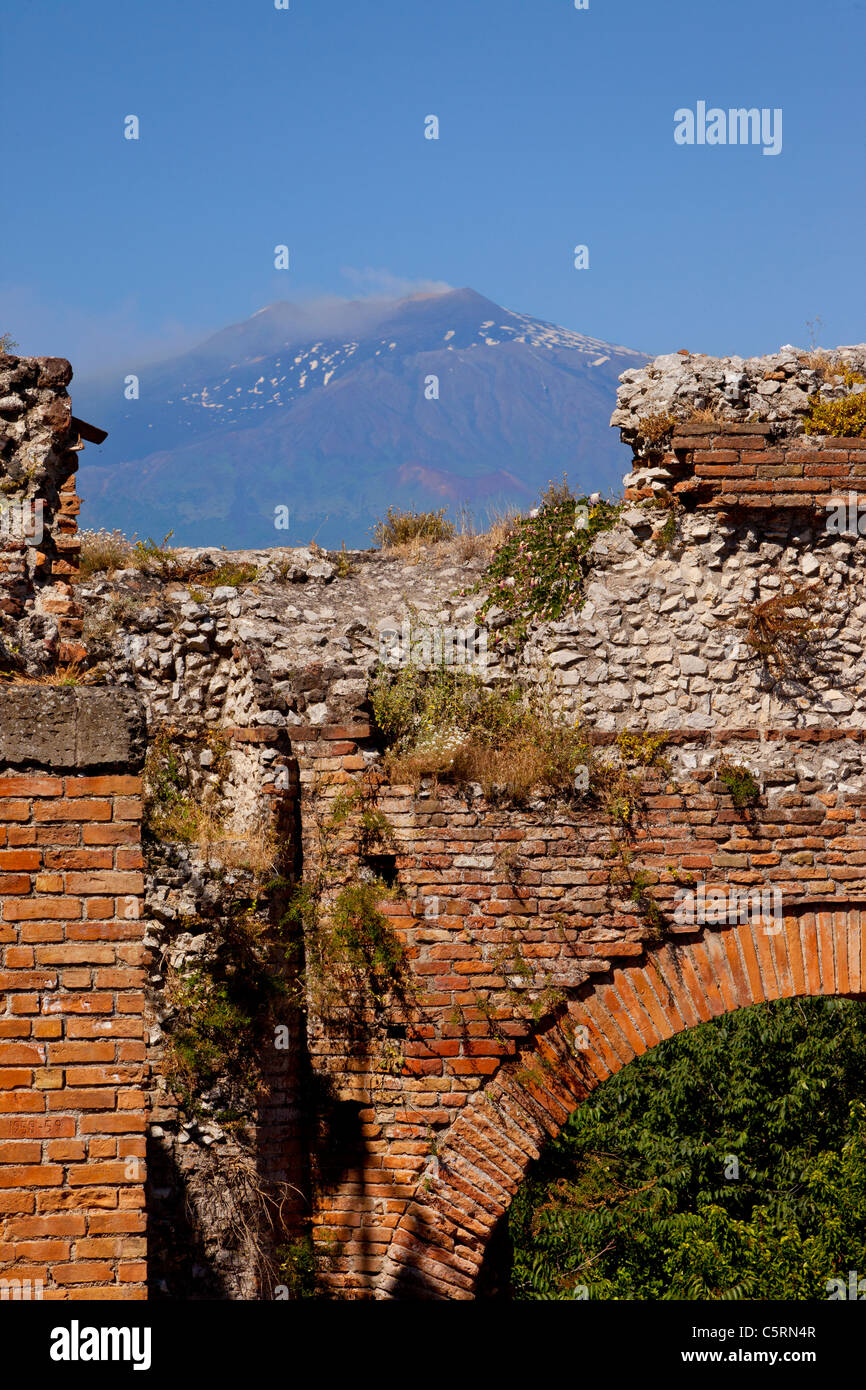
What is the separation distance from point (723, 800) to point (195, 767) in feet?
10.2

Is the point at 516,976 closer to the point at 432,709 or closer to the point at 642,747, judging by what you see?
the point at 642,747

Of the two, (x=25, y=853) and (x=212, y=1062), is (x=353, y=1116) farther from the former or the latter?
(x=25, y=853)

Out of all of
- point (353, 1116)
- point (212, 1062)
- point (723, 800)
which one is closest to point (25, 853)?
point (212, 1062)

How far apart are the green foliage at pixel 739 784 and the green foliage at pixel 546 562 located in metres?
1.66

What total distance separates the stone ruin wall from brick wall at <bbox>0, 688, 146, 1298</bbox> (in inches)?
98.5

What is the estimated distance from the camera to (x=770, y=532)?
799cm

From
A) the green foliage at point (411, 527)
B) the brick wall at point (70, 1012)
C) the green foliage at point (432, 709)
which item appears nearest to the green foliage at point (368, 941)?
the green foliage at point (432, 709)

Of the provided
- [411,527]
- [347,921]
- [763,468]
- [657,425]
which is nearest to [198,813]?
[347,921]

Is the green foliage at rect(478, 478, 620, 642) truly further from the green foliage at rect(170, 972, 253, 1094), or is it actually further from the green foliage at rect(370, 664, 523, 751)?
the green foliage at rect(170, 972, 253, 1094)

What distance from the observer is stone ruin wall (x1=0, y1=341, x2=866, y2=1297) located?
659 cm

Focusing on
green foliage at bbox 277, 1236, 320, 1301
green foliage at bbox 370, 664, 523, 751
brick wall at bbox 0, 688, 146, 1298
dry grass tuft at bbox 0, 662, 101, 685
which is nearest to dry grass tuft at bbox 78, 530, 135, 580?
dry grass tuft at bbox 0, 662, 101, 685

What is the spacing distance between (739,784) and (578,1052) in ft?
5.44

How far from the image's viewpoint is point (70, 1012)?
391 centimetres
